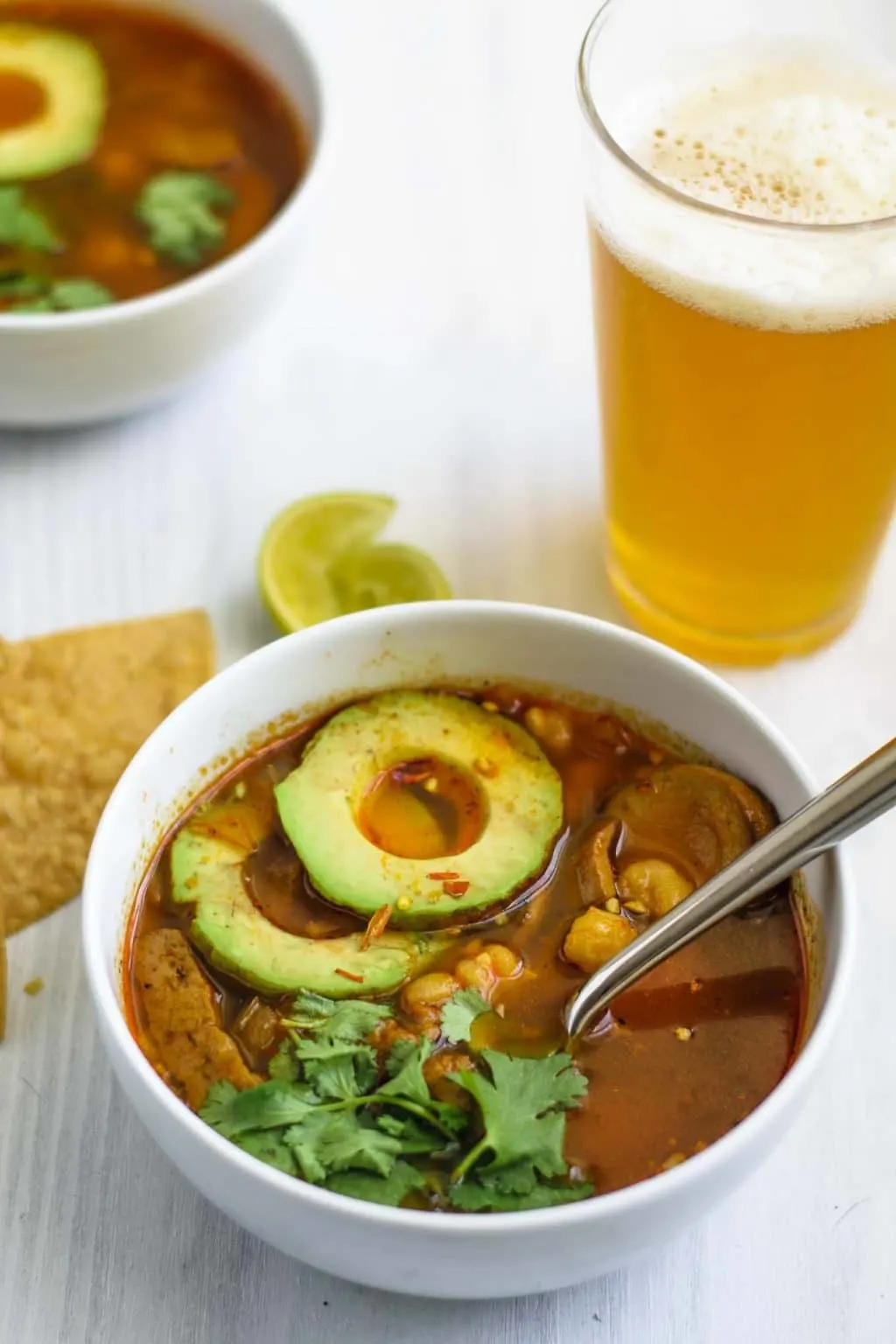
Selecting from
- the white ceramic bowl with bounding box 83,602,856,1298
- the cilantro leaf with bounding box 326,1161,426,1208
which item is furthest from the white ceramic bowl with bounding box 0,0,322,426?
the cilantro leaf with bounding box 326,1161,426,1208

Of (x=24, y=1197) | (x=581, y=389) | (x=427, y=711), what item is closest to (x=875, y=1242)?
(x=427, y=711)

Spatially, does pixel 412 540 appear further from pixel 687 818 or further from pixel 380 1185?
pixel 380 1185

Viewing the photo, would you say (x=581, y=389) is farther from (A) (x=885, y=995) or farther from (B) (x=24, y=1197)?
(B) (x=24, y=1197)

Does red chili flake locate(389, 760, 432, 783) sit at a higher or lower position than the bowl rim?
lower

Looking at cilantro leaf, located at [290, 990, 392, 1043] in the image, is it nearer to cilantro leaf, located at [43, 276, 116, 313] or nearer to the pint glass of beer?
the pint glass of beer

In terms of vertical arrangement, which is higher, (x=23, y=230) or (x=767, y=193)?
(x=767, y=193)

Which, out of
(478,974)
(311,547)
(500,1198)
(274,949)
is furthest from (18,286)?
(500,1198)
